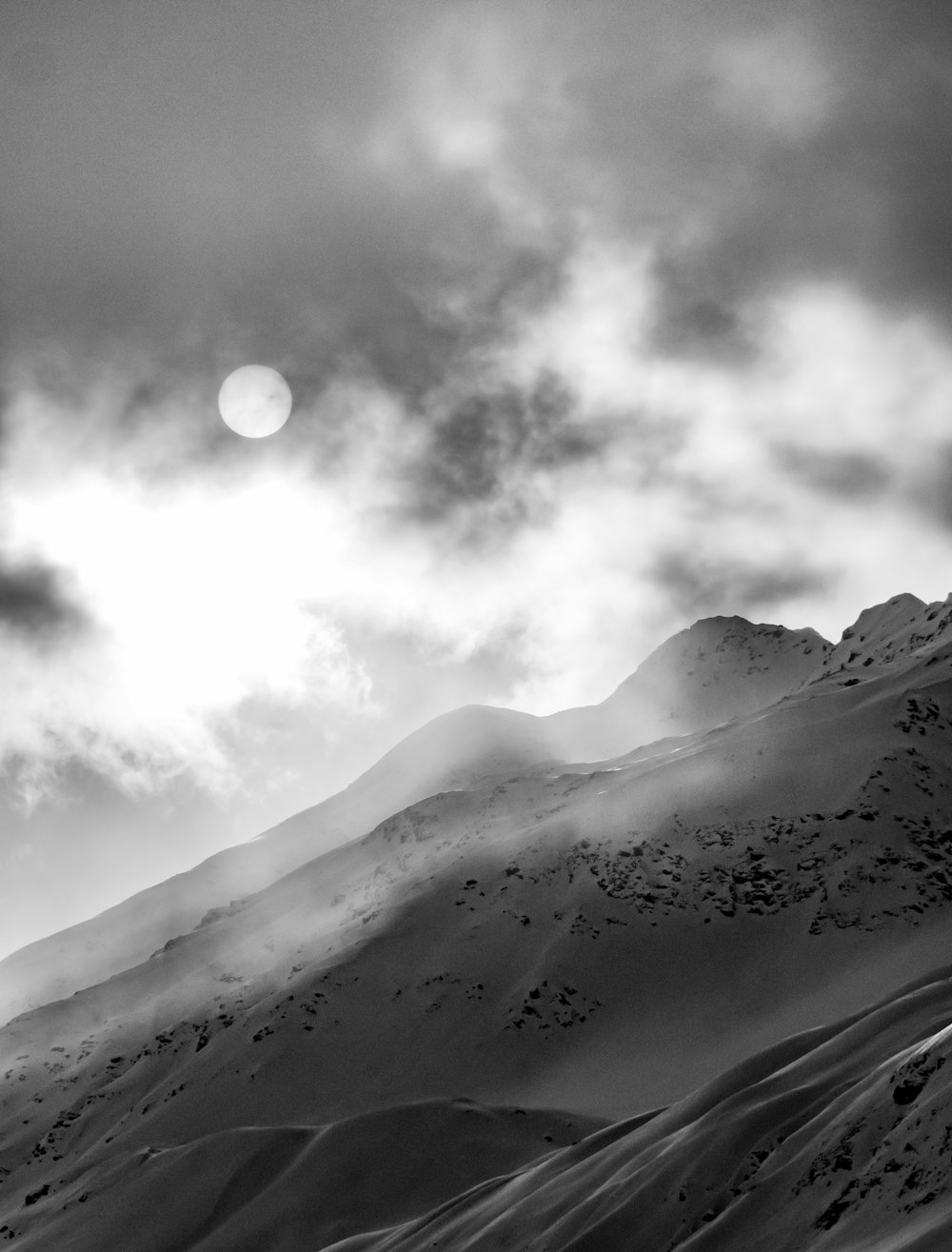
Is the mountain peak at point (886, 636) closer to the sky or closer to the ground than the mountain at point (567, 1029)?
closer to the sky

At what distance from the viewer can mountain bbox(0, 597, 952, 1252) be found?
24.1 m

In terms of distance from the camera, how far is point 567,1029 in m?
91.2

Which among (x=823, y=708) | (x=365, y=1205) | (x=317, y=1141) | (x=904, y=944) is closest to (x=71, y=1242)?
(x=317, y=1141)

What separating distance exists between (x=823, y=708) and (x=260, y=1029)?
6851 cm

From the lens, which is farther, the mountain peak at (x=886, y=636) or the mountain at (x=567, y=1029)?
the mountain peak at (x=886, y=636)

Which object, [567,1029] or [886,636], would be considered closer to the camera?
[567,1029]

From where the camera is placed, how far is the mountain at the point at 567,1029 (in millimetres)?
24109

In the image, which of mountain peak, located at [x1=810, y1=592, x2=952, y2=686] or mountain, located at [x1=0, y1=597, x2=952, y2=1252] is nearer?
mountain, located at [x1=0, y1=597, x2=952, y2=1252]

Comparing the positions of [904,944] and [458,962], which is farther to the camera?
[458,962]

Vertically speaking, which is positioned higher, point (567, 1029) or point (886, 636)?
point (886, 636)

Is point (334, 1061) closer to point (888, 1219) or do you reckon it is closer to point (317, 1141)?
point (317, 1141)

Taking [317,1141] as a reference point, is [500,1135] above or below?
below

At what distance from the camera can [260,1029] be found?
95875 millimetres

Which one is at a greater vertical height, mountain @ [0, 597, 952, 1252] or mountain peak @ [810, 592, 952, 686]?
mountain peak @ [810, 592, 952, 686]
